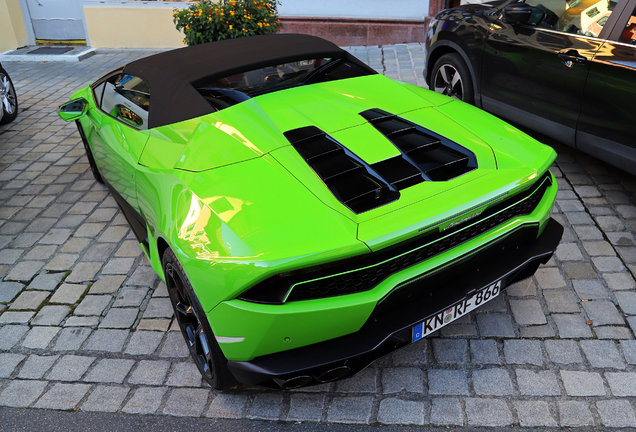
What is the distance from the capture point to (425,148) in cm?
256

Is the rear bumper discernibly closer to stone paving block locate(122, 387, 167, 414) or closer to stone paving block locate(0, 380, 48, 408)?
stone paving block locate(122, 387, 167, 414)

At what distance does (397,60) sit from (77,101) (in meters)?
5.80

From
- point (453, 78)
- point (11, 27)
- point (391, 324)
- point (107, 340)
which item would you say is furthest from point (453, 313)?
point (11, 27)

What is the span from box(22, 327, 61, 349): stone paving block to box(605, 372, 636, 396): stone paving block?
315 cm

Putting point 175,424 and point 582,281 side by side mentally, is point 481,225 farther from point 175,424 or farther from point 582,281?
point 175,424

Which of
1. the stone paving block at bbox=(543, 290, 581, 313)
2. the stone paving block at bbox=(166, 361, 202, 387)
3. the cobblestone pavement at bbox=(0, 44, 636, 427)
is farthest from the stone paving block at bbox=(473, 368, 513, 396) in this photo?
the stone paving block at bbox=(166, 361, 202, 387)

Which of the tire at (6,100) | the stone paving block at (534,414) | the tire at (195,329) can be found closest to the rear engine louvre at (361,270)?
the tire at (195,329)

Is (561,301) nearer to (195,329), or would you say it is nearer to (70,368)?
(195,329)

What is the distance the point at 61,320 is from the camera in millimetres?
3244

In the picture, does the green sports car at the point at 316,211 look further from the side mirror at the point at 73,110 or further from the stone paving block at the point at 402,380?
the side mirror at the point at 73,110

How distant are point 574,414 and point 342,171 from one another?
1.58 m

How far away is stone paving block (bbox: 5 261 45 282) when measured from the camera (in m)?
3.69

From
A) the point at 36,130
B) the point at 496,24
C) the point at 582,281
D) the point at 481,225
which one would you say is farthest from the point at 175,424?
the point at 36,130

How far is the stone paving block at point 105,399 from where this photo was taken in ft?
8.52
